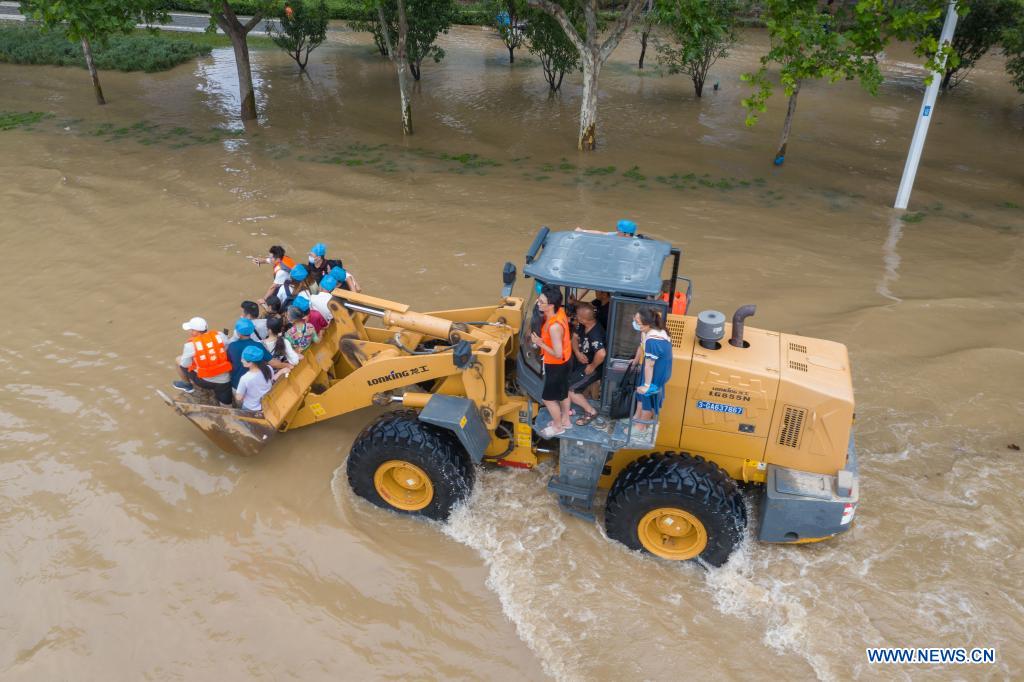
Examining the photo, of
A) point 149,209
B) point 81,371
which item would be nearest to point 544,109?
point 149,209

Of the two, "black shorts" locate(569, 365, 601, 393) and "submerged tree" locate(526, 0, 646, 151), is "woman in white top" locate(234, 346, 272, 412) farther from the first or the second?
"submerged tree" locate(526, 0, 646, 151)

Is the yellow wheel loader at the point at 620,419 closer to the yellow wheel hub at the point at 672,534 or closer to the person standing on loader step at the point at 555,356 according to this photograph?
the yellow wheel hub at the point at 672,534

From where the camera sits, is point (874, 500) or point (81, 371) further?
point (81, 371)

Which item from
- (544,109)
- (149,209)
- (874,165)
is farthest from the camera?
(544,109)

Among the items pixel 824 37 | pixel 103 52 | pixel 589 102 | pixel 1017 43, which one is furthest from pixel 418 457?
pixel 103 52

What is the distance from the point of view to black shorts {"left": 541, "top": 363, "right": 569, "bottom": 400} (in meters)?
5.29

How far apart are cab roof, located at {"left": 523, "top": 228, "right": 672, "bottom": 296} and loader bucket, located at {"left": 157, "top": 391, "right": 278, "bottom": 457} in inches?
115

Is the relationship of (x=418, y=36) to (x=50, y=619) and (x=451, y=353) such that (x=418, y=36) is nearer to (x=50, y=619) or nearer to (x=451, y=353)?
(x=451, y=353)

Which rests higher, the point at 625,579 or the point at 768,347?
the point at 768,347

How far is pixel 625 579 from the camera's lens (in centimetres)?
552

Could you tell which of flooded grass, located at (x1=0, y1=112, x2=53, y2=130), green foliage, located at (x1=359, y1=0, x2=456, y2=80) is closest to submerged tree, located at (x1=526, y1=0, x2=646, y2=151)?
green foliage, located at (x1=359, y1=0, x2=456, y2=80)

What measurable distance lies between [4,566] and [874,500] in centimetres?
750

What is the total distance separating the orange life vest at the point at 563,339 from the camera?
5.11m

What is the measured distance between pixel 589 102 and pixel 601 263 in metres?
12.0
